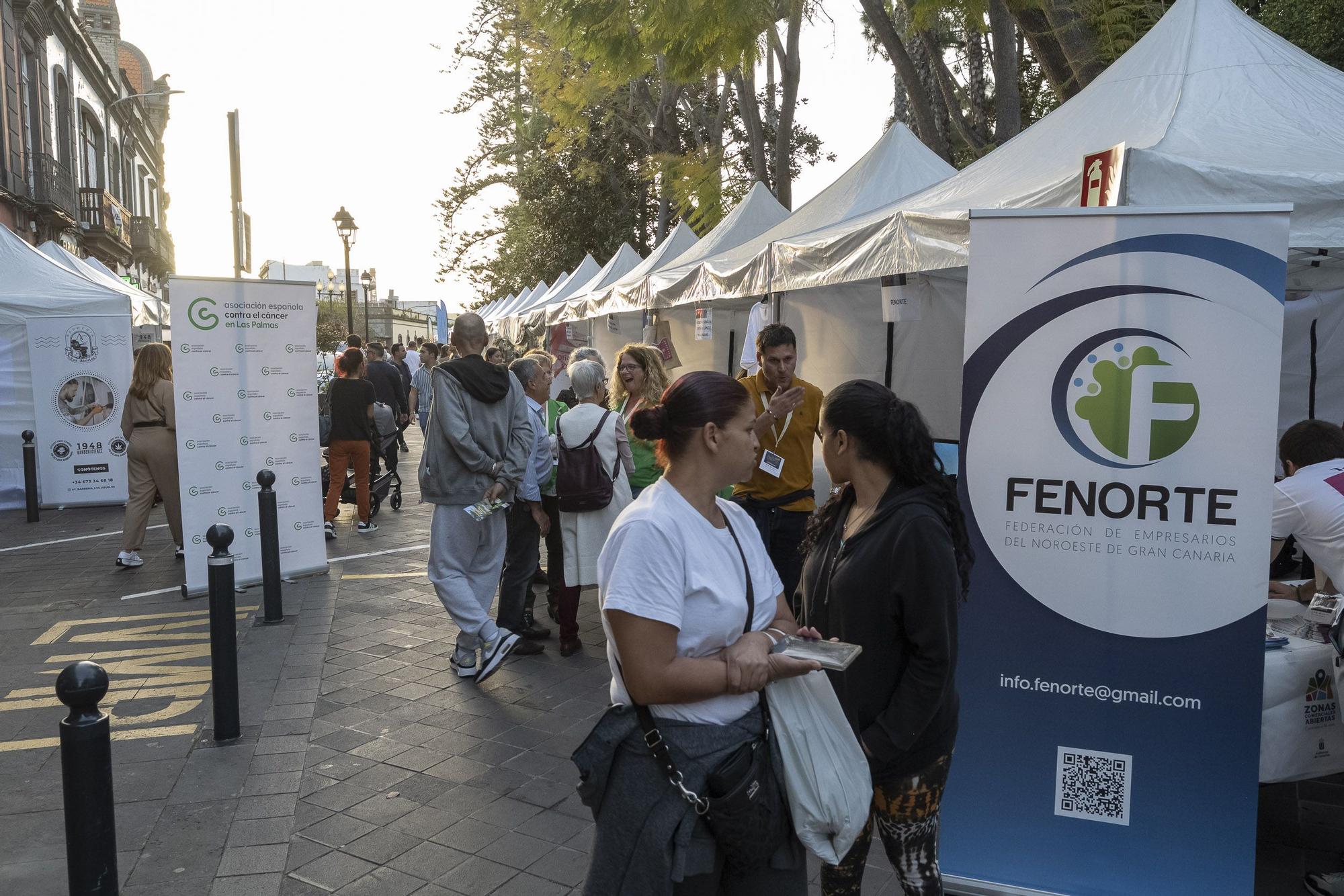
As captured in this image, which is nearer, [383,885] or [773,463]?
[383,885]

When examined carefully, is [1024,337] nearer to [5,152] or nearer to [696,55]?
[696,55]

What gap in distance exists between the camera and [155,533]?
Result: 36.2 ft

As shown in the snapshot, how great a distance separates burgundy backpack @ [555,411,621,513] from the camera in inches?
239

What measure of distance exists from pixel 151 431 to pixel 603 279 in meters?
9.59

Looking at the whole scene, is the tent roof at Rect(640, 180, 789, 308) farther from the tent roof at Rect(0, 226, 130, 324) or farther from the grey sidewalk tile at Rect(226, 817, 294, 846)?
the tent roof at Rect(0, 226, 130, 324)

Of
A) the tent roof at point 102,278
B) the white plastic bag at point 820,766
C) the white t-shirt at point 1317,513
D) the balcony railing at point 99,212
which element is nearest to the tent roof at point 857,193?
the white t-shirt at point 1317,513

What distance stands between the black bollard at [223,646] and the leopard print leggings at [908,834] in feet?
11.1

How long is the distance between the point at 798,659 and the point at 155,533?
1061 cm

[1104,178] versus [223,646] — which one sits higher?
[1104,178]

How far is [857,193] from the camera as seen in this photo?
8.93m

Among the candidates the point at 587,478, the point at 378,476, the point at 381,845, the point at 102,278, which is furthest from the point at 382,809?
the point at 102,278

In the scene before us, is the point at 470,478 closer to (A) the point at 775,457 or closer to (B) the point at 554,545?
(B) the point at 554,545

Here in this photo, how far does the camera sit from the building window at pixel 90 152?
119 ft

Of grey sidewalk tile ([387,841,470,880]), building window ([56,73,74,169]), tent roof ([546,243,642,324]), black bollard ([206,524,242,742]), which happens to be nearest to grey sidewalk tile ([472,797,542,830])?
grey sidewalk tile ([387,841,470,880])
